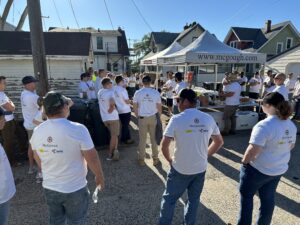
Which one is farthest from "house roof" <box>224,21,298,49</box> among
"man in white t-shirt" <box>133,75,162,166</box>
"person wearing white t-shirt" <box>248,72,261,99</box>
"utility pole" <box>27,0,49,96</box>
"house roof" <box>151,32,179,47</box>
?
"utility pole" <box>27,0,49,96</box>

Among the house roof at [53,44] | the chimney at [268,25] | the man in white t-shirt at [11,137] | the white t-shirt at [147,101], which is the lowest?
the man in white t-shirt at [11,137]

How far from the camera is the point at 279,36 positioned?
26750mm

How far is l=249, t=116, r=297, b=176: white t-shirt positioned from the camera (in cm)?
232

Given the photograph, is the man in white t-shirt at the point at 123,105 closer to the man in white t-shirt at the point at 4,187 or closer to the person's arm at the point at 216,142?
the person's arm at the point at 216,142

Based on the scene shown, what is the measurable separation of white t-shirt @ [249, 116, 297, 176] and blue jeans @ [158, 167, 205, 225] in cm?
65

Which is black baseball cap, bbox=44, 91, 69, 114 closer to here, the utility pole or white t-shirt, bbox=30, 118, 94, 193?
white t-shirt, bbox=30, 118, 94, 193

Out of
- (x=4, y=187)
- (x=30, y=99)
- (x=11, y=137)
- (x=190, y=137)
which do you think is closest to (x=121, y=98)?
(x=30, y=99)

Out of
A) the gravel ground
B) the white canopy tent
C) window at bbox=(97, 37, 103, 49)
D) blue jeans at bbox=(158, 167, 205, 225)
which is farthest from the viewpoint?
window at bbox=(97, 37, 103, 49)

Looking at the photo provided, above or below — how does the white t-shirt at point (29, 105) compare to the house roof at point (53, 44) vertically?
below

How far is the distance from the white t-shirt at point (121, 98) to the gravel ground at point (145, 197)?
139 centimetres

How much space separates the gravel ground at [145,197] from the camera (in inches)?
128

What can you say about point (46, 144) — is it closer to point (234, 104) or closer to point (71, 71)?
point (234, 104)

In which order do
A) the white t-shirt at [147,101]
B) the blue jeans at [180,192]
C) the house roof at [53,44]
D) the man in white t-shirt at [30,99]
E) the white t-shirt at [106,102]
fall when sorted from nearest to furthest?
the blue jeans at [180,192] → the man in white t-shirt at [30,99] → the white t-shirt at [147,101] → the white t-shirt at [106,102] → the house roof at [53,44]

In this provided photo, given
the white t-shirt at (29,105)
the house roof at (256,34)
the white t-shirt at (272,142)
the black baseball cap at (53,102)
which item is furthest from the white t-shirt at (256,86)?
the house roof at (256,34)
